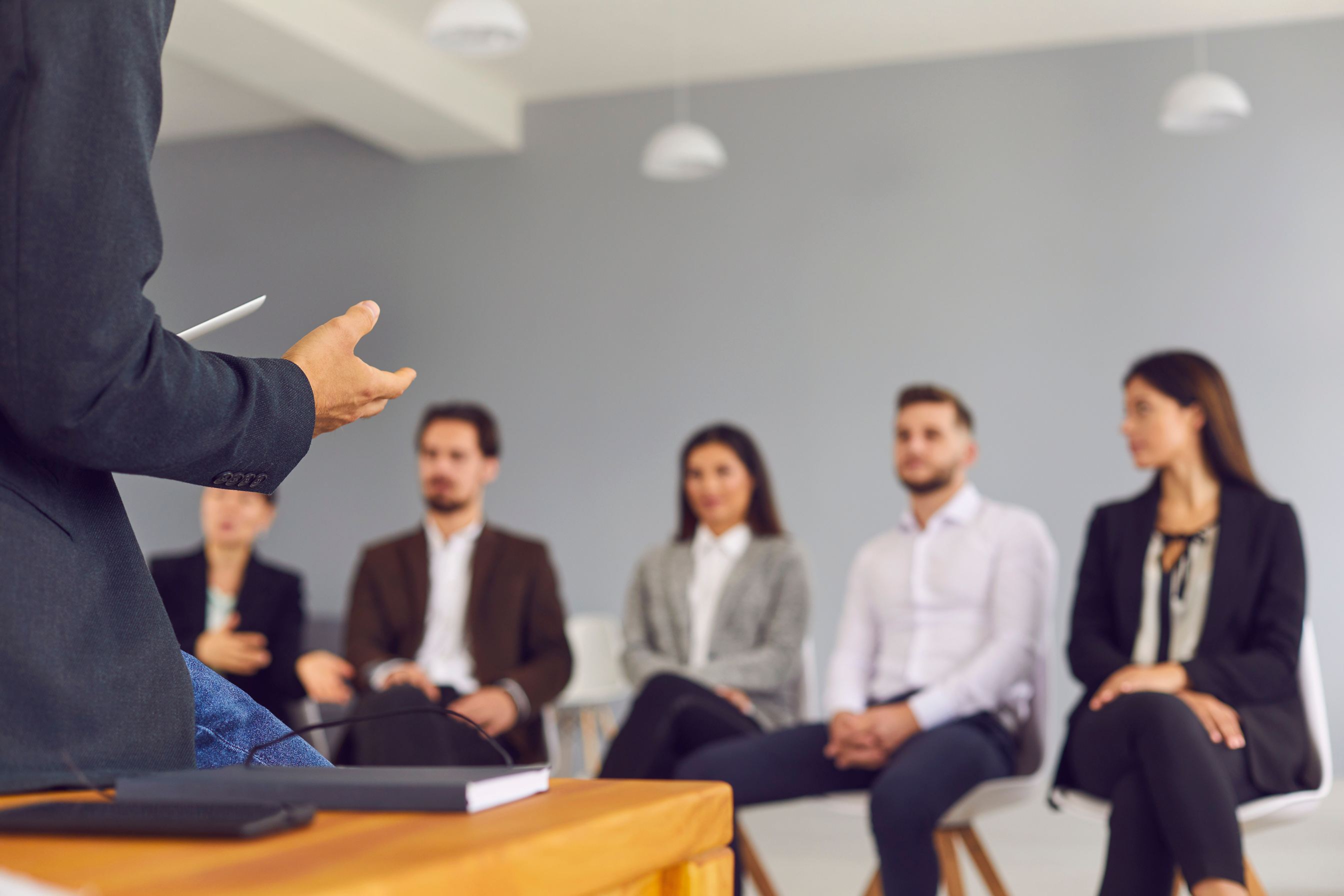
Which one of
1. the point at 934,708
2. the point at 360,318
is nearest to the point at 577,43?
the point at 934,708

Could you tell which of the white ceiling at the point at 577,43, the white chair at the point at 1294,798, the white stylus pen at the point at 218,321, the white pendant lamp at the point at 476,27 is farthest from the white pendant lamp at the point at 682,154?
the white stylus pen at the point at 218,321

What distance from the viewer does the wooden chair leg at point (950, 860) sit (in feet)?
8.16

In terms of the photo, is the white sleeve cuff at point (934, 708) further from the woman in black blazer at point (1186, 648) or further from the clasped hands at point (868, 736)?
the woman in black blazer at point (1186, 648)

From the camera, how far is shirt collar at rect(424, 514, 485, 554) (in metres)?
3.48

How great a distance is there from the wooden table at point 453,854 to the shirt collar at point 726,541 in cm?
264

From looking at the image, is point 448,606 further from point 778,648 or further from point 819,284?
point 819,284

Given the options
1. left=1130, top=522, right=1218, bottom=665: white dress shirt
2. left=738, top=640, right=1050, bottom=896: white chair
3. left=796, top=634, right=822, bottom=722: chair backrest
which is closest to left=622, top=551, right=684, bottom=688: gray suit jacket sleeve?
left=796, top=634, right=822, bottom=722: chair backrest

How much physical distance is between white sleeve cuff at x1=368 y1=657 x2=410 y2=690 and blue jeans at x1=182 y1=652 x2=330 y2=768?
2184 millimetres

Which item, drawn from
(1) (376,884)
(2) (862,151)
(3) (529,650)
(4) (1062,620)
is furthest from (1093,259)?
(1) (376,884)

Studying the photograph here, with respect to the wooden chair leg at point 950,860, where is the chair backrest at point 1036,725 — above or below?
above

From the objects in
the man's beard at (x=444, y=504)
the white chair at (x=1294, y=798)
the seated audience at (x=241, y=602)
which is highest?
the man's beard at (x=444, y=504)

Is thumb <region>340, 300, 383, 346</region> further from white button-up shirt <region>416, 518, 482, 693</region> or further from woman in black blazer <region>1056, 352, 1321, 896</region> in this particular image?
white button-up shirt <region>416, 518, 482, 693</region>

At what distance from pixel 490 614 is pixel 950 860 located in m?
1.42

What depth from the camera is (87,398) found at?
698 millimetres
